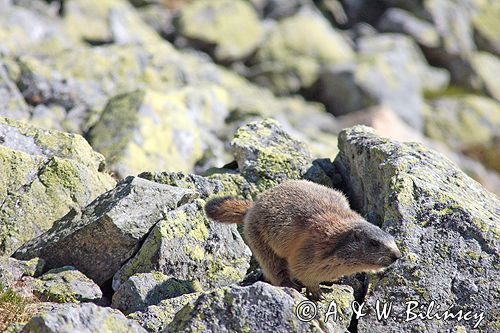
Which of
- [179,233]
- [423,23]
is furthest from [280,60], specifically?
[179,233]

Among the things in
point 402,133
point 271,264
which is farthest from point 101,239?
point 402,133

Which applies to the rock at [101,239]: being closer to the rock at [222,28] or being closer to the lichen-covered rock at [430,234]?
the lichen-covered rock at [430,234]

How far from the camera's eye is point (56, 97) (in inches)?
775

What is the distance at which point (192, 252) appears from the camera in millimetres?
10992

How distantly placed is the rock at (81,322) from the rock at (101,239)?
2.58m

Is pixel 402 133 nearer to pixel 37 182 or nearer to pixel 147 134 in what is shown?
pixel 147 134

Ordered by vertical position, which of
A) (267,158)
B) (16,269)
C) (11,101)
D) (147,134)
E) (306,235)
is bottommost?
(11,101)

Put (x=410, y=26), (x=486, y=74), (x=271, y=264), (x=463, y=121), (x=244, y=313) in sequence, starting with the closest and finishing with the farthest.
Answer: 1. (x=244, y=313)
2. (x=271, y=264)
3. (x=463, y=121)
4. (x=486, y=74)
5. (x=410, y=26)

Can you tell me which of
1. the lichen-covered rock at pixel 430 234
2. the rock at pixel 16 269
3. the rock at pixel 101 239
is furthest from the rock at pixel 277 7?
the rock at pixel 16 269

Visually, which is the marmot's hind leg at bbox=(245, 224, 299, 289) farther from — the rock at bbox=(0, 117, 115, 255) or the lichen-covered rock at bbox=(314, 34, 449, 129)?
the lichen-covered rock at bbox=(314, 34, 449, 129)

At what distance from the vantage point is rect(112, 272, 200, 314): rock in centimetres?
977

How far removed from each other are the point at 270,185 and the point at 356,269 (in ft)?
10.4

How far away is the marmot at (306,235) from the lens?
984 cm

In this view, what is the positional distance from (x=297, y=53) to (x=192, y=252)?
3192 cm
